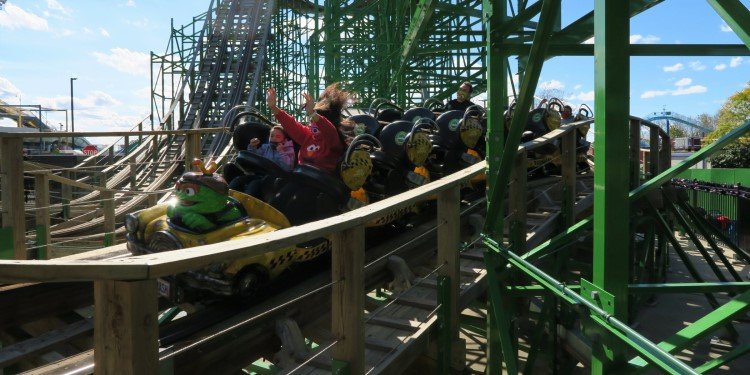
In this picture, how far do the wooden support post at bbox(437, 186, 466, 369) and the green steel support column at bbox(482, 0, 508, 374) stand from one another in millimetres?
361

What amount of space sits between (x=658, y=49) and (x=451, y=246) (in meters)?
1.88

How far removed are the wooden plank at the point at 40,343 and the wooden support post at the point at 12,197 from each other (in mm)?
1752

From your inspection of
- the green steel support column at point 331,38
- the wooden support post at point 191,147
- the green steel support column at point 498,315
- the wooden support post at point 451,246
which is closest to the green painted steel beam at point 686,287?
the green steel support column at point 498,315

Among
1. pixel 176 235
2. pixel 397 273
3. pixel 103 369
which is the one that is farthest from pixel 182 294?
pixel 103 369

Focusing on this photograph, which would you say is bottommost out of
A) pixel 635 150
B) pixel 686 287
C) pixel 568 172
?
pixel 686 287

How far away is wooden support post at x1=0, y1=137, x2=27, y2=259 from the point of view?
14.7 ft

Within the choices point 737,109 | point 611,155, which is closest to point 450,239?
point 611,155

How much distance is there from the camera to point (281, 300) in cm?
367

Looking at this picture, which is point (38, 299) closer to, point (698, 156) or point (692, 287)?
point (692, 287)

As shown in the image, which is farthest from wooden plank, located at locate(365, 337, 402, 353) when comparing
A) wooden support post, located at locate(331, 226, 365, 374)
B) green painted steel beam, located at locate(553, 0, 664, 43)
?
green painted steel beam, located at locate(553, 0, 664, 43)

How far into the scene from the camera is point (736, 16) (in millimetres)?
1872

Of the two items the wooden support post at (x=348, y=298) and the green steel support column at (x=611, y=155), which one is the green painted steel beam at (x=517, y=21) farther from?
the wooden support post at (x=348, y=298)

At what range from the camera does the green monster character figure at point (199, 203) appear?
3.46 meters

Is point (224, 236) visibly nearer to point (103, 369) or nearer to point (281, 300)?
point (281, 300)
